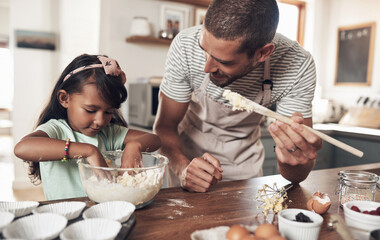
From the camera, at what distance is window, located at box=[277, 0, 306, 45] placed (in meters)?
4.34

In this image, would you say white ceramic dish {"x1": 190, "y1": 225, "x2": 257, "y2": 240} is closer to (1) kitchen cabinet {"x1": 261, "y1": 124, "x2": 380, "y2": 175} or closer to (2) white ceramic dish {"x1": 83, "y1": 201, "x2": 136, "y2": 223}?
(2) white ceramic dish {"x1": 83, "y1": 201, "x2": 136, "y2": 223}

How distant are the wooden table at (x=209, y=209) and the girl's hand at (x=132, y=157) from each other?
13 cm

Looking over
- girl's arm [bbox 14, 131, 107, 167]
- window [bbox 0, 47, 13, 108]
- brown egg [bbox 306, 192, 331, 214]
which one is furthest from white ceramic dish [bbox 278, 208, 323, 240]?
window [bbox 0, 47, 13, 108]

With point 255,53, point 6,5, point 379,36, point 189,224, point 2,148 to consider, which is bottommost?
point 2,148

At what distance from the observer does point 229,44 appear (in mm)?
1110

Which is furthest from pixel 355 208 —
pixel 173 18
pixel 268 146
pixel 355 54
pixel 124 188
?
pixel 355 54

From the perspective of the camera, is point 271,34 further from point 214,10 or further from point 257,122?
point 257,122

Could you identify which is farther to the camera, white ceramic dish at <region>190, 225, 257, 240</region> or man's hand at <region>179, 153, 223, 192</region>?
man's hand at <region>179, 153, 223, 192</region>

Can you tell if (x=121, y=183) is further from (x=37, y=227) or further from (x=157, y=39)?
(x=157, y=39)

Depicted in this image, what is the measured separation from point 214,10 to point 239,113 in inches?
23.1

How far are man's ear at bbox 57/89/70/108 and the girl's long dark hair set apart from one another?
0.05 feet

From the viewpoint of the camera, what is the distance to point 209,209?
94cm

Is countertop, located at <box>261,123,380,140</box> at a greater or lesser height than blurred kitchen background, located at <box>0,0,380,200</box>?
lesser

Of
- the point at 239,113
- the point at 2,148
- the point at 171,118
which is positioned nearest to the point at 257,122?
the point at 239,113
